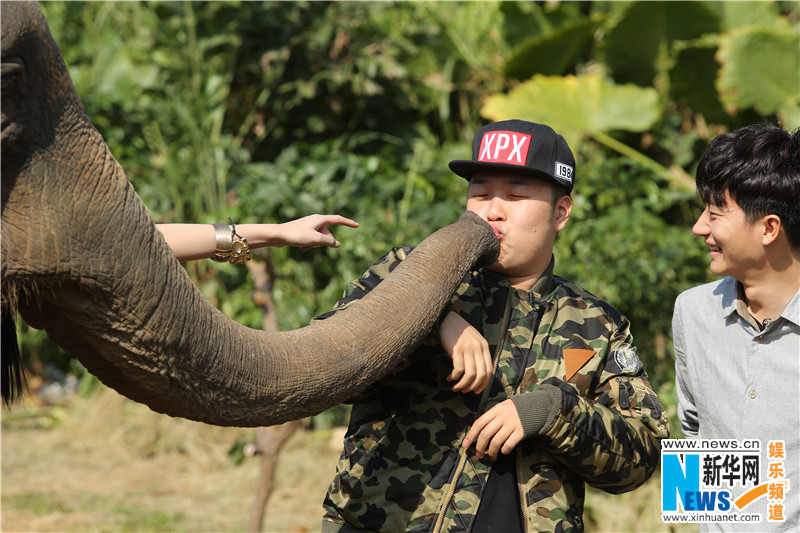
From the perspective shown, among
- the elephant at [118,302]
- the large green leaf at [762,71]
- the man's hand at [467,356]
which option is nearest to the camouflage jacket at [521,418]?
the man's hand at [467,356]

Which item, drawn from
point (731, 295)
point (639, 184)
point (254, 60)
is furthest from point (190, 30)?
point (731, 295)

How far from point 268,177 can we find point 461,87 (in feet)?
6.67

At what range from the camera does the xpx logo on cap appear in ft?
8.77

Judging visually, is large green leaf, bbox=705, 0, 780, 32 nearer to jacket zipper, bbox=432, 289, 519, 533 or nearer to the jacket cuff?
jacket zipper, bbox=432, 289, 519, 533

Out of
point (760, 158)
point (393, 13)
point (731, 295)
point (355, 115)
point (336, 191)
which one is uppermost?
point (393, 13)

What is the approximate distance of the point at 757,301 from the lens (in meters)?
2.70

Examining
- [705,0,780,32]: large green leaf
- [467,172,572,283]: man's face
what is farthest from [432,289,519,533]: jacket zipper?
[705,0,780,32]: large green leaf

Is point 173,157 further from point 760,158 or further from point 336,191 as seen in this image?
point 760,158

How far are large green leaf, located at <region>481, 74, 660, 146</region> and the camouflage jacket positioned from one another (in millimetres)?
4680

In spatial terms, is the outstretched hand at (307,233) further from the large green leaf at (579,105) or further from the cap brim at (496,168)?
the large green leaf at (579,105)

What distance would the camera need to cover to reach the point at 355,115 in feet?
26.5

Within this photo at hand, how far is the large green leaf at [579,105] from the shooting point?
23.6ft

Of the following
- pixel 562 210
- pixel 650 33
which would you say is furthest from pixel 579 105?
pixel 562 210

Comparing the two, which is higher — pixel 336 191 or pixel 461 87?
pixel 461 87
